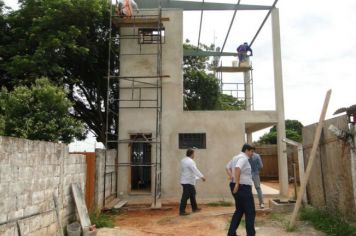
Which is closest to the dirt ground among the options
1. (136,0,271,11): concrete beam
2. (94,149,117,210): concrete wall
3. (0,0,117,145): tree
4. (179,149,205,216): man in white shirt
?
(179,149,205,216): man in white shirt

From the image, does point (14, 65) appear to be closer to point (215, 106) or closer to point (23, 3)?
point (23, 3)

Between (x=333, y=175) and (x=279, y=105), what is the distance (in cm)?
621

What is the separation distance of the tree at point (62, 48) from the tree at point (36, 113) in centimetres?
161

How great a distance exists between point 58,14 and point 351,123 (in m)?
10.9

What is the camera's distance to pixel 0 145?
15.9ft

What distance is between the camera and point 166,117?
13375mm

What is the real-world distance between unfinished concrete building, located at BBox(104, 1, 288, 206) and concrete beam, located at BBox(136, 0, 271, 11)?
0.03 m

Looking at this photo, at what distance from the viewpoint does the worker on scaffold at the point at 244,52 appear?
52.7ft

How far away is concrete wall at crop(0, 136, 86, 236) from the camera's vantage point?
5.04m

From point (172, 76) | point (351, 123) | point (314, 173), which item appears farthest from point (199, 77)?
point (351, 123)

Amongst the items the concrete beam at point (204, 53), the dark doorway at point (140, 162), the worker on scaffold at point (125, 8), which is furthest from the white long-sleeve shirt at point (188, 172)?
the concrete beam at point (204, 53)

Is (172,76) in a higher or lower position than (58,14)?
lower

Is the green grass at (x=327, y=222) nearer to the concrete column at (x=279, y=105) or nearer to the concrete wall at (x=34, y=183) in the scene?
the concrete column at (x=279, y=105)

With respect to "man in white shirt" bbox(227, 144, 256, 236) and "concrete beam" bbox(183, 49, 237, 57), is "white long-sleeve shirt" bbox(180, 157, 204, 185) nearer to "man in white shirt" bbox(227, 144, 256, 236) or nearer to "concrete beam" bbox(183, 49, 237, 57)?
"man in white shirt" bbox(227, 144, 256, 236)
